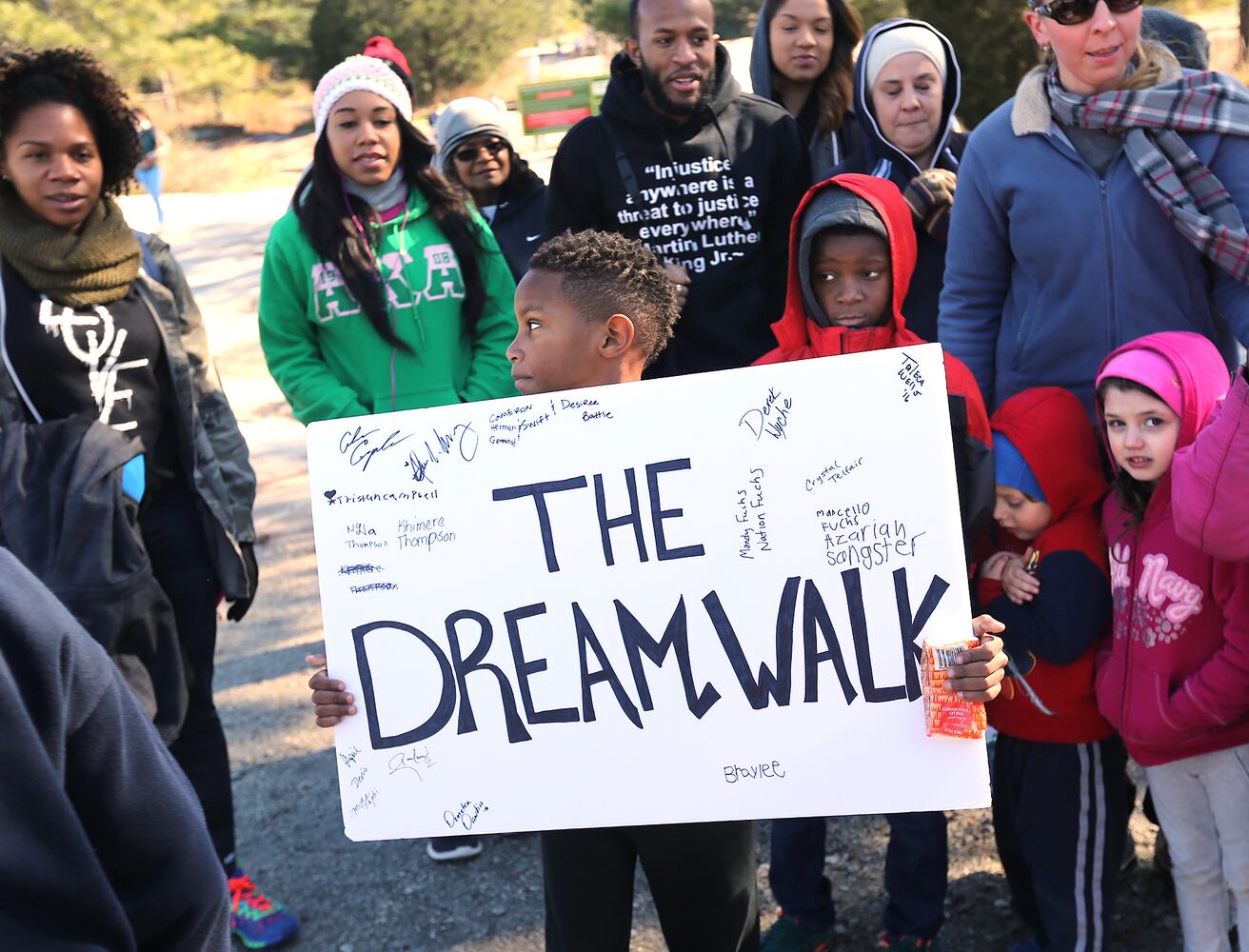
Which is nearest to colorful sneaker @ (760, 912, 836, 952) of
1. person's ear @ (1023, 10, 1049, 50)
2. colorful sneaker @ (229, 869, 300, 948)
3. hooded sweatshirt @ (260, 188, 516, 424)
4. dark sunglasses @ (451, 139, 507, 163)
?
colorful sneaker @ (229, 869, 300, 948)

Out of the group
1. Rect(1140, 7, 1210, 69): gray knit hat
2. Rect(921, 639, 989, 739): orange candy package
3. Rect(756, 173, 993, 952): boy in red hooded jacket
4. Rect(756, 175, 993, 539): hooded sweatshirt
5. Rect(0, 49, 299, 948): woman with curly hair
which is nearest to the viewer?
Rect(921, 639, 989, 739): orange candy package

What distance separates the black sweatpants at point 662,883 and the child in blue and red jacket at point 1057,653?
2.54 ft

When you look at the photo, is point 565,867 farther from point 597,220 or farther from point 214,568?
point 597,220

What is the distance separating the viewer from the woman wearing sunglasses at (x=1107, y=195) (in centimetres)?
279

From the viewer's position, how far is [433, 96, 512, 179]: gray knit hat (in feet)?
15.8

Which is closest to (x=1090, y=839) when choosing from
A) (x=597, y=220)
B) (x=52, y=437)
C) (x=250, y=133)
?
(x=597, y=220)

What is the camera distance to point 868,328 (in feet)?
9.53

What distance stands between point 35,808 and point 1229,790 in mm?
2375

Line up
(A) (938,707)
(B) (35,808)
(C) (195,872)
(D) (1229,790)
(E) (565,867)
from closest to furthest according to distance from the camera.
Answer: (B) (35,808)
(C) (195,872)
(A) (938,707)
(E) (565,867)
(D) (1229,790)

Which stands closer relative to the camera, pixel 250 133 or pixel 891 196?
pixel 891 196

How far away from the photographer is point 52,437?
10.5 ft
